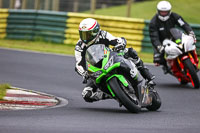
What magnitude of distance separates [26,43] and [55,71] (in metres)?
6.93

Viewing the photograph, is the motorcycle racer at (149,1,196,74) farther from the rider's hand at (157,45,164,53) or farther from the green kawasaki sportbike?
the green kawasaki sportbike

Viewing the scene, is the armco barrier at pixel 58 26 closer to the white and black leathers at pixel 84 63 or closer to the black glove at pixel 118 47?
the white and black leathers at pixel 84 63

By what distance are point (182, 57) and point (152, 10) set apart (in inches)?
747

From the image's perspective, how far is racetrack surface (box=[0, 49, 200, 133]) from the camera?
6613 millimetres

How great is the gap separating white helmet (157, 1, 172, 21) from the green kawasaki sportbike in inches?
163

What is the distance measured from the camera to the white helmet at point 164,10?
39.9ft

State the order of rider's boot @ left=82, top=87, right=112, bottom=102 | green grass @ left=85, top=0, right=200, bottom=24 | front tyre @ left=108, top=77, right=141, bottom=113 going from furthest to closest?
1. green grass @ left=85, top=0, right=200, bottom=24
2. rider's boot @ left=82, top=87, right=112, bottom=102
3. front tyre @ left=108, top=77, right=141, bottom=113

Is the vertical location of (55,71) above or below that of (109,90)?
below

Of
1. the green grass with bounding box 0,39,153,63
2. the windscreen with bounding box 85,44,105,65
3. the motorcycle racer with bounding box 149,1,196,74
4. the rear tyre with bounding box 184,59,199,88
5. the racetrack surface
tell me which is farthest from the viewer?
the green grass with bounding box 0,39,153,63

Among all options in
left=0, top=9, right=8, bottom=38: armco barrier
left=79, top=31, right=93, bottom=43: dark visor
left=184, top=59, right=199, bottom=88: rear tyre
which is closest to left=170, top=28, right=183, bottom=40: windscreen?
left=184, top=59, right=199, bottom=88: rear tyre

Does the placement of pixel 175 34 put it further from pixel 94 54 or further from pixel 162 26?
pixel 94 54

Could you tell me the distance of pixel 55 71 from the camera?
14266 mm

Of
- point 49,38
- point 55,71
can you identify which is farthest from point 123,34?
point 55,71

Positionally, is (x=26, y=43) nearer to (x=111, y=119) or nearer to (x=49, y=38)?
(x=49, y=38)
